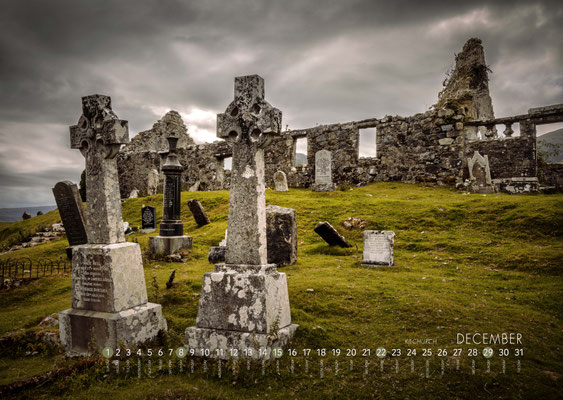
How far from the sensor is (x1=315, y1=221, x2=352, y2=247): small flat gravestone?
9477mm

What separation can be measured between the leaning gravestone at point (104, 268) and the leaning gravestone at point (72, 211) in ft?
19.4

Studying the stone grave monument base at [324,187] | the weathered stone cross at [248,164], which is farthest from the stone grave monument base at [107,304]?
the stone grave monument base at [324,187]

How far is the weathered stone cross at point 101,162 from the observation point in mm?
4875

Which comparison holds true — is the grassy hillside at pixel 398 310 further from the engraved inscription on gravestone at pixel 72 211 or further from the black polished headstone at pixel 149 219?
the black polished headstone at pixel 149 219

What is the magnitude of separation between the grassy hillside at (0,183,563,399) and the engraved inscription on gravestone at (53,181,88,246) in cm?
197

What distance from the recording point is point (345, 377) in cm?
373

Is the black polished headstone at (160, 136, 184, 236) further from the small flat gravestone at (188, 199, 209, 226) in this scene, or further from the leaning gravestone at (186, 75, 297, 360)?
the leaning gravestone at (186, 75, 297, 360)

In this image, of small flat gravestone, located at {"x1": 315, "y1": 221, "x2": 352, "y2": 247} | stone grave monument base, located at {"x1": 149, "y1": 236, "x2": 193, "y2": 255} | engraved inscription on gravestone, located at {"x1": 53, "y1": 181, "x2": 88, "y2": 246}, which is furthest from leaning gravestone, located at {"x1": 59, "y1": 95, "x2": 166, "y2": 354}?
engraved inscription on gravestone, located at {"x1": 53, "y1": 181, "x2": 88, "y2": 246}

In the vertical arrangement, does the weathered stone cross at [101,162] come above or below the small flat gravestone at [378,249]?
above

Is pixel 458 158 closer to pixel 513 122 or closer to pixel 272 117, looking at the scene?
pixel 513 122

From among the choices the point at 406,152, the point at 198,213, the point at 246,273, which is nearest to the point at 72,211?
the point at 198,213

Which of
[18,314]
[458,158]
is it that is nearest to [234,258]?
[18,314]

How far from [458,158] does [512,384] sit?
14417mm

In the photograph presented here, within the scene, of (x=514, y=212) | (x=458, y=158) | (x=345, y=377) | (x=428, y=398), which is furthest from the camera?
(x=458, y=158)
